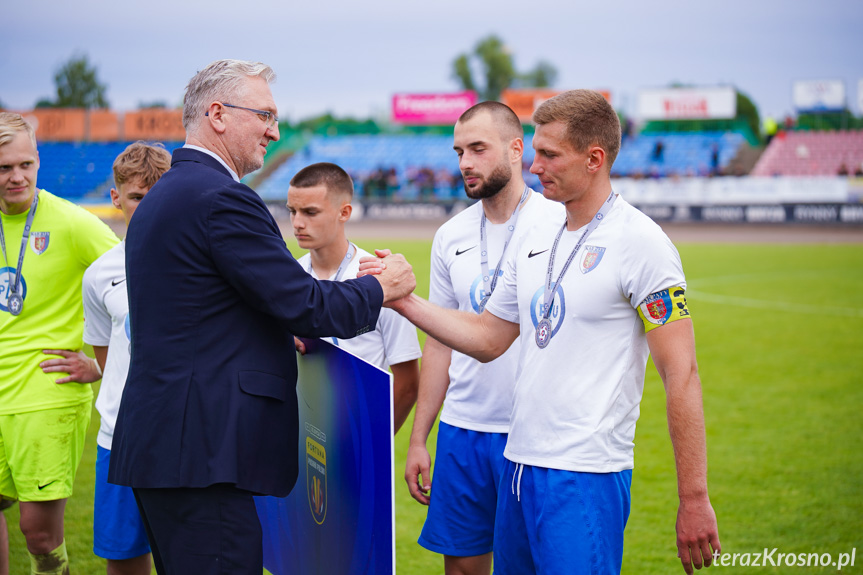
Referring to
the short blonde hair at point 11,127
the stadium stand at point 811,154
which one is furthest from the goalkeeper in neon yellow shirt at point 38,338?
the stadium stand at point 811,154

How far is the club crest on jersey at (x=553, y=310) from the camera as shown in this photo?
283 centimetres

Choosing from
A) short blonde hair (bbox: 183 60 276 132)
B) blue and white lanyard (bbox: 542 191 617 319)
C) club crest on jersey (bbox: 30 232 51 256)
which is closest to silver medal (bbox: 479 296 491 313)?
blue and white lanyard (bbox: 542 191 617 319)

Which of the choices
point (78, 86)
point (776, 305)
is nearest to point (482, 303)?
point (776, 305)

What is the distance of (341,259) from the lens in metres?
4.05

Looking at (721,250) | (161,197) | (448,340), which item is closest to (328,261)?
(448,340)

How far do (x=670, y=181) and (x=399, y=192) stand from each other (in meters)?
14.4

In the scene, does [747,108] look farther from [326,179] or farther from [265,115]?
[265,115]

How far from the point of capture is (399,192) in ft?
136

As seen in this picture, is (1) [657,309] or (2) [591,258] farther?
(2) [591,258]

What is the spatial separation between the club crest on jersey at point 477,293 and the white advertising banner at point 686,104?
50988 millimetres

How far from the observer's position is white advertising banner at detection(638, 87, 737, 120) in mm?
50531

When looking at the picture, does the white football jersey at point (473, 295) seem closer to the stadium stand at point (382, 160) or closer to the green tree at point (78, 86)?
the stadium stand at point (382, 160)

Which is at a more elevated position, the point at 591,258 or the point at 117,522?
the point at 591,258

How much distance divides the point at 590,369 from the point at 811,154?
4655 centimetres
